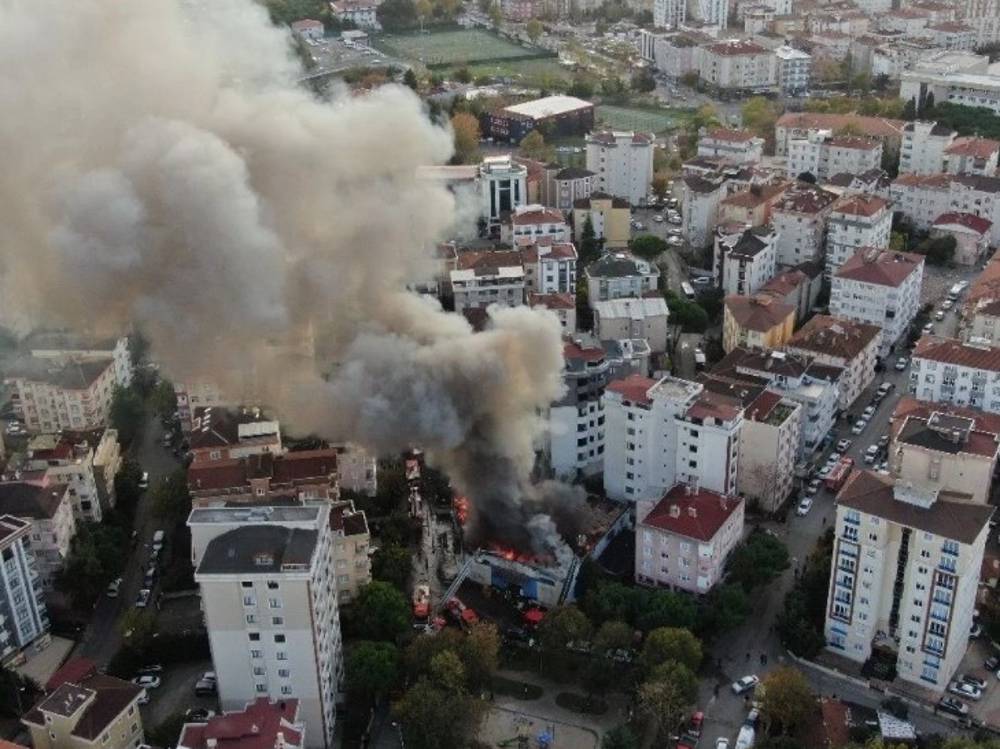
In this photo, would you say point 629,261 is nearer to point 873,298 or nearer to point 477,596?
point 873,298

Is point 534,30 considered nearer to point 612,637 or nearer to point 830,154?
point 830,154

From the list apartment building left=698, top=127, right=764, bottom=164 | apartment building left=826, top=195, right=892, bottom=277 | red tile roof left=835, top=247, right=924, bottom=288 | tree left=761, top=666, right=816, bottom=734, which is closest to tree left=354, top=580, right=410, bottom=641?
tree left=761, top=666, right=816, bottom=734

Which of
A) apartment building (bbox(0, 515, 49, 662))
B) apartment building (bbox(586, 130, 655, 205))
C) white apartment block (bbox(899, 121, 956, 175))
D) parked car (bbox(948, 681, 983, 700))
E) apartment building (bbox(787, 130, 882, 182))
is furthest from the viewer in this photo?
apartment building (bbox(787, 130, 882, 182))

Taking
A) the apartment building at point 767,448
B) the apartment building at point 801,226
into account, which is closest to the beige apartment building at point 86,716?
the apartment building at point 767,448

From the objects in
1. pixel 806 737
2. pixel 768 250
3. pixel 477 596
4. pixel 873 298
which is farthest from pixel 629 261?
pixel 806 737

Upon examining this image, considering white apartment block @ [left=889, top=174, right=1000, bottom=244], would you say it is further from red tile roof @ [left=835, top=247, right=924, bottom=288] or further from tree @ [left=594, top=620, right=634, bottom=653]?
tree @ [left=594, top=620, right=634, bottom=653]

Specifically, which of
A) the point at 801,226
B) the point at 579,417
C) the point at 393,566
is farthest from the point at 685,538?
the point at 801,226

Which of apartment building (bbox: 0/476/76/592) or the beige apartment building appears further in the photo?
apartment building (bbox: 0/476/76/592)
